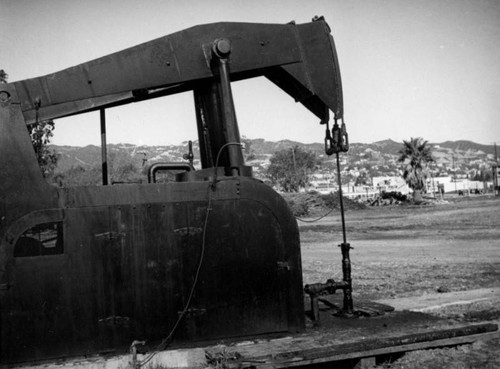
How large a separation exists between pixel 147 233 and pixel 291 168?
2891 inches

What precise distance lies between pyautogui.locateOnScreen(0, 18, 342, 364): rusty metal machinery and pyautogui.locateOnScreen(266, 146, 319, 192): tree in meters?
70.4

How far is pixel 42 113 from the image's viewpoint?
4.30m

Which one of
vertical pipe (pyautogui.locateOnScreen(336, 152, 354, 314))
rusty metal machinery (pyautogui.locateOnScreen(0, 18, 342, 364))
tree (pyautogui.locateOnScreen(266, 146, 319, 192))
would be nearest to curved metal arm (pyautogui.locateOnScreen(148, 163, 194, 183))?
rusty metal machinery (pyautogui.locateOnScreen(0, 18, 342, 364))

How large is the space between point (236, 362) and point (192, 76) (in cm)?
266

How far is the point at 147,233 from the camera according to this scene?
167 inches

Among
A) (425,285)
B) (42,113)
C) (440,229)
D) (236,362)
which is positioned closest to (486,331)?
(236,362)

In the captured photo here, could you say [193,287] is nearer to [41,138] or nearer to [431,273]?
[41,138]

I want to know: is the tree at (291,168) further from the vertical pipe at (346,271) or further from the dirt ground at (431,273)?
the vertical pipe at (346,271)

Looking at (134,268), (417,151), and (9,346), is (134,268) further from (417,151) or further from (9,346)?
(417,151)

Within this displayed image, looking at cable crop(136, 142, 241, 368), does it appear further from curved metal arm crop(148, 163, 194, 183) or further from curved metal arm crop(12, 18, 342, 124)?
curved metal arm crop(12, 18, 342, 124)

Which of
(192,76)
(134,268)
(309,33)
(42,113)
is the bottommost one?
(134,268)

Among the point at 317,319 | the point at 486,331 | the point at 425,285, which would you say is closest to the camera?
the point at 486,331

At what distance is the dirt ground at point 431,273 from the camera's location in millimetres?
5441

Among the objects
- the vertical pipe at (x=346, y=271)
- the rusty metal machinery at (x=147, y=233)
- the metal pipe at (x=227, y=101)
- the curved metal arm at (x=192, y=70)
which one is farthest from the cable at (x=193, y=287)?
the vertical pipe at (x=346, y=271)
